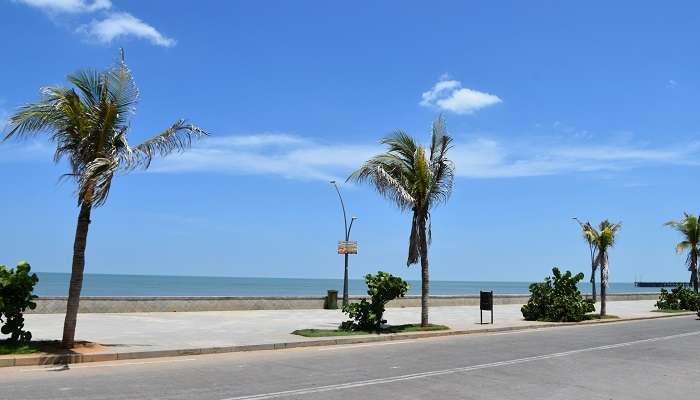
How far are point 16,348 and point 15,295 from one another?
111cm

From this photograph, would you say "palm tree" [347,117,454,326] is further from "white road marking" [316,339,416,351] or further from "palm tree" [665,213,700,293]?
"palm tree" [665,213,700,293]

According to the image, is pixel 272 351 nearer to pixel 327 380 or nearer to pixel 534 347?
pixel 327 380

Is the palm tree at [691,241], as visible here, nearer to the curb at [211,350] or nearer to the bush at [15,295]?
the curb at [211,350]

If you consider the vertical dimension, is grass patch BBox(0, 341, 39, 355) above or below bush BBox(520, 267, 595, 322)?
below

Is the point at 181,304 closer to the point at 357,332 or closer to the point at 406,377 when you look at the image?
the point at 357,332

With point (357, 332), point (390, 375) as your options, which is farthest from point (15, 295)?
point (357, 332)

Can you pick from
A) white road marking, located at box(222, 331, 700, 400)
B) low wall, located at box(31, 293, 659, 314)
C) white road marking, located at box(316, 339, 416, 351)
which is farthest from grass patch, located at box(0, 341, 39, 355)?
low wall, located at box(31, 293, 659, 314)

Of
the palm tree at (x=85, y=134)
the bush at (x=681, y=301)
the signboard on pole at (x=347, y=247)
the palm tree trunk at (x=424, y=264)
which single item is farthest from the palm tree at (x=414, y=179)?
the bush at (x=681, y=301)

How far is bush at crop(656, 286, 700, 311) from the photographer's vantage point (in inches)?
1551

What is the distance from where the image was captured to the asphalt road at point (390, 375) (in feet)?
31.6

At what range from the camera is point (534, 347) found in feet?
55.9

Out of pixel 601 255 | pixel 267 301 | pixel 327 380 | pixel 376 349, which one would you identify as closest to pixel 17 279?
pixel 327 380

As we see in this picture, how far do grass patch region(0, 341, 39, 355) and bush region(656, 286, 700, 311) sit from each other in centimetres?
3740

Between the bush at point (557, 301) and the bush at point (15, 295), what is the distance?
20512 mm
